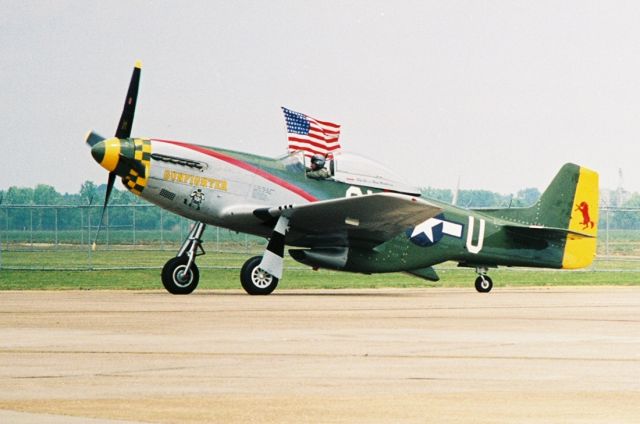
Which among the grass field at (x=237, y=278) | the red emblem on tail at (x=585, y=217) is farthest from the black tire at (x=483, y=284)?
the grass field at (x=237, y=278)

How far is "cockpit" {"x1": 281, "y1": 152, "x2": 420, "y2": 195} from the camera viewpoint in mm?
24875

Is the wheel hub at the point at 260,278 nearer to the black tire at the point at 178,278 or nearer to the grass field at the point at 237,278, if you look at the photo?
the black tire at the point at 178,278

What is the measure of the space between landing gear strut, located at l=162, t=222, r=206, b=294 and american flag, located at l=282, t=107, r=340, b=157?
9.52ft

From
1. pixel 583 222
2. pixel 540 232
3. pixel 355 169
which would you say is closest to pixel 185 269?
pixel 355 169

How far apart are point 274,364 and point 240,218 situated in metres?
13.0

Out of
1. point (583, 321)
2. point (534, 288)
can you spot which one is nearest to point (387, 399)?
point (583, 321)

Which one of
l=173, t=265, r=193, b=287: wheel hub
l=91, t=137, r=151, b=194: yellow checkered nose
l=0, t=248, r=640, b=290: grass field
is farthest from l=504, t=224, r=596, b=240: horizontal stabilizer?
l=91, t=137, r=151, b=194: yellow checkered nose

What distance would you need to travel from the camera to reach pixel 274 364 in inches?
455

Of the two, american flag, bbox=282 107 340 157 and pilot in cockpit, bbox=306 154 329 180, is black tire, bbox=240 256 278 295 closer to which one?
pilot in cockpit, bbox=306 154 329 180

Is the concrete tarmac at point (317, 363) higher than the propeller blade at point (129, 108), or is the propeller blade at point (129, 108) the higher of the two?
the propeller blade at point (129, 108)

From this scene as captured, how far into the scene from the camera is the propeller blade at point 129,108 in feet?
78.2

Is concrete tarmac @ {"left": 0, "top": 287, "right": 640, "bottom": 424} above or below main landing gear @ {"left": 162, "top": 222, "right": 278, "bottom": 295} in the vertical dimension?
below

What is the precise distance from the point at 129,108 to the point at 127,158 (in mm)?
945

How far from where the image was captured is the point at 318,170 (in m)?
24.8
